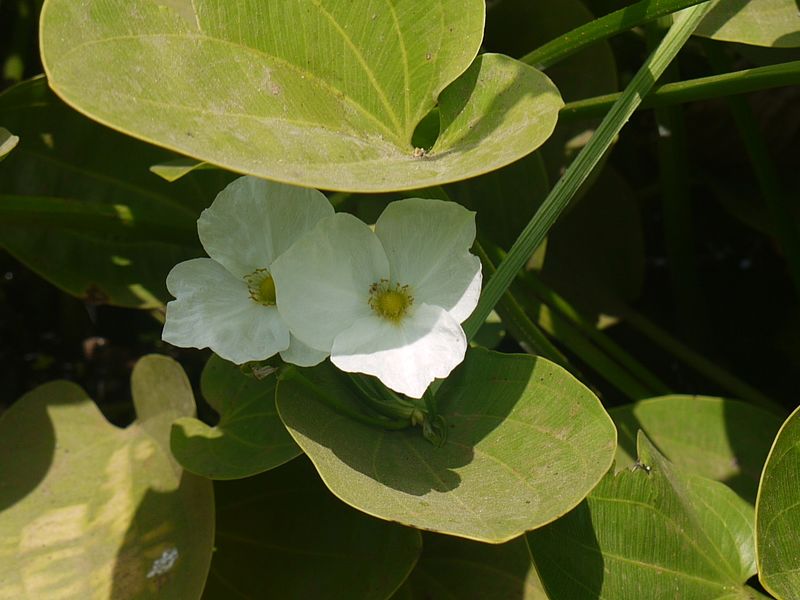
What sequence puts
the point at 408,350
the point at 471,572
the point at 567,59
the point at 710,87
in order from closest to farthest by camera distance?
the point at 408,350, the point at 710,87, the point at 471,572, the point at 567,59

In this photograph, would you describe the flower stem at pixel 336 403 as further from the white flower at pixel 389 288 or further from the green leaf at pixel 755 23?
the green leaf at pixel 755 23

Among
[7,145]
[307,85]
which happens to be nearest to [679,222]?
[307,85]

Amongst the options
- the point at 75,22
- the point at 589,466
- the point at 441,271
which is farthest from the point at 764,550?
the point at 75,22

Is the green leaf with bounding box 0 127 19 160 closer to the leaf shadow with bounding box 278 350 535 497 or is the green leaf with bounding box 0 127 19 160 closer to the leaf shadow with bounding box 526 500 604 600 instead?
the leaf shadow with bounding box 278 350 535 497

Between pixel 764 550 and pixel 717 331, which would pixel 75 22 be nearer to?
pixel 764 550

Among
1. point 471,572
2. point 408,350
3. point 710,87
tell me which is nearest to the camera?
point 408,350

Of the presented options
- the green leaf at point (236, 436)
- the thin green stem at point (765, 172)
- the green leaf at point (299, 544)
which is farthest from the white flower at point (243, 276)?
the thin green stem at point (765, 172)

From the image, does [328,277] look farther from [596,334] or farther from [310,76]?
[596,334]
